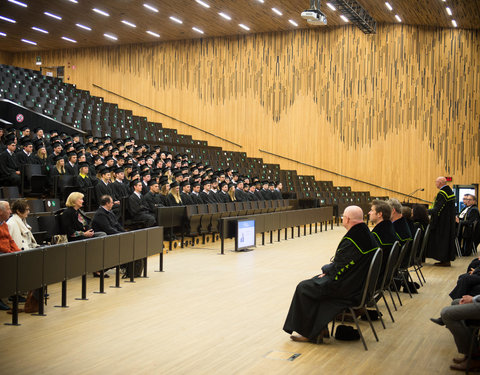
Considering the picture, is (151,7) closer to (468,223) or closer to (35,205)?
(35,205)

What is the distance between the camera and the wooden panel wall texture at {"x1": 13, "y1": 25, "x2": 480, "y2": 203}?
18.1 meters

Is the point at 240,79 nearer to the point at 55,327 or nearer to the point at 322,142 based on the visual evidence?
the point at 322,142

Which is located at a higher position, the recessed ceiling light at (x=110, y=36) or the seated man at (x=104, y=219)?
the recessed ceiling light at (x=110, y=36)

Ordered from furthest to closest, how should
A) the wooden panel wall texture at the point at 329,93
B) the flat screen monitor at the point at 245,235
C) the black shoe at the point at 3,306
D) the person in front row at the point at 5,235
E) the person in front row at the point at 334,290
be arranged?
1. the wooden panel wall texture at the point at 329,93
2. the flat screen monitor at the point at 245,235
3. the black shoe at the point at 3,306
4. the person in front row at the point at 5,235
5. the person in front row at the point at 334,290

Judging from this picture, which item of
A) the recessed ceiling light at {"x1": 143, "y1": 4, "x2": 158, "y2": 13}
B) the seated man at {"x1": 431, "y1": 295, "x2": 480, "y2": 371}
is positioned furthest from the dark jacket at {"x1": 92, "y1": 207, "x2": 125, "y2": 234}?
the recessed ceiling light at {"x1": 143, "y1": 4, "x2": 158, "y2": 13}

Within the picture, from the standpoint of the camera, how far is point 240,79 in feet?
68.5

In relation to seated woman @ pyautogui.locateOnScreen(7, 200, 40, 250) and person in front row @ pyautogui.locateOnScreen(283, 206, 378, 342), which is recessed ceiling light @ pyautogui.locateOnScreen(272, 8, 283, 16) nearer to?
seated woman @ pyautogui.locateOnScreen(7, 200, 40, 250)

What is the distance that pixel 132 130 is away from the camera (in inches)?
702

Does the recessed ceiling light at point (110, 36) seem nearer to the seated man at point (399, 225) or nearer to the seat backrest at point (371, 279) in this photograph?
the seated man at point (399, 225)

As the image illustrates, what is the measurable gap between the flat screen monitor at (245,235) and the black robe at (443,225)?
3.44 m

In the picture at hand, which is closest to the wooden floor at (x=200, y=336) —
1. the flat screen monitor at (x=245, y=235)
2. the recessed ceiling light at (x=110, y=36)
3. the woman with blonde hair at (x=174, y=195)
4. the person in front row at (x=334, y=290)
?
the person in front row at (x=334, y=290)

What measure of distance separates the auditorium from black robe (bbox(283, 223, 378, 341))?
0.01 metres

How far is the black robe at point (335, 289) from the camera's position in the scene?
182 inches

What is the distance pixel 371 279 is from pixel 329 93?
1562 cm
